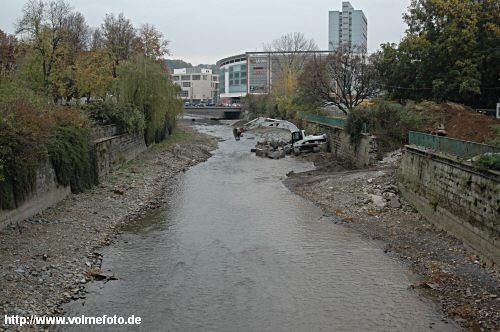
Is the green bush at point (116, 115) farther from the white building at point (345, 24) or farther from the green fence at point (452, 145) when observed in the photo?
the white building at point (345, 24)

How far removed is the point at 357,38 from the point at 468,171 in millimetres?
186401

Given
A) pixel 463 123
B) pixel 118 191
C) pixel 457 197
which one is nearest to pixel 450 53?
pixel 463 123

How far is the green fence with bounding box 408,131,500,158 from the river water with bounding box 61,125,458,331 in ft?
13.9

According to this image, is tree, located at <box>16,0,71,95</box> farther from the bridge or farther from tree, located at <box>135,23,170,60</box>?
the bridge

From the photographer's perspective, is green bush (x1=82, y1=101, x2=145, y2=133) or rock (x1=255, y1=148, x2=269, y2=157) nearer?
green bush (x1=82, y1=101, x2=145, y2=133)

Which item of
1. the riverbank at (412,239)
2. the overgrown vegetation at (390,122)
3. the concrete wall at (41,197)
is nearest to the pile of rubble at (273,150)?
the overgrown vegetation at (390,122)

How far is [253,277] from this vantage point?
13.7m

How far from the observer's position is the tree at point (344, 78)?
150 feet

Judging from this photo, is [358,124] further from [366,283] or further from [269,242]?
[366,283]

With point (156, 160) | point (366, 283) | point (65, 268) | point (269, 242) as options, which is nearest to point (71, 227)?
point (65, 268)

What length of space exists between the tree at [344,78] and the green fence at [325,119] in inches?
71.3

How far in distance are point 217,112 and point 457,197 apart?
92.0 meters

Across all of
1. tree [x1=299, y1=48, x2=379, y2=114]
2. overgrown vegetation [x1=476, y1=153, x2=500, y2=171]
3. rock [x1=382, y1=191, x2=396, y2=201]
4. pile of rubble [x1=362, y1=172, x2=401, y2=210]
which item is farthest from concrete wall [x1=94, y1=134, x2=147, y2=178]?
tree [x1=299, y1=48, x2=379, y2=114]

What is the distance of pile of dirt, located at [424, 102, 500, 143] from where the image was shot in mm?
24703
